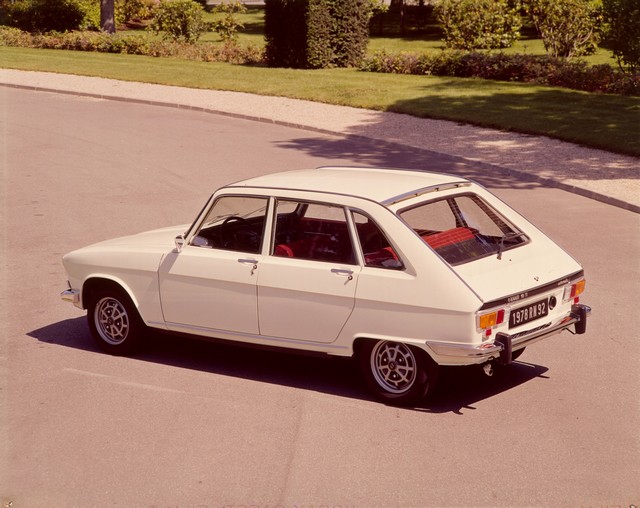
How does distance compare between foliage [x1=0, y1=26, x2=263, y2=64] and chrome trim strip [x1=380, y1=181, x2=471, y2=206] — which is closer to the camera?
chrome trim strip [x1=380, y1=181, x2=471, y2=206]

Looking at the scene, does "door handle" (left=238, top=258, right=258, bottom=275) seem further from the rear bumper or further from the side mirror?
the rear bumper

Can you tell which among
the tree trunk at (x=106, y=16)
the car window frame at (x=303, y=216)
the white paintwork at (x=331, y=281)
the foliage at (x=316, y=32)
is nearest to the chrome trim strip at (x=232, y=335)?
the white paintwork at (x=331, y=281)

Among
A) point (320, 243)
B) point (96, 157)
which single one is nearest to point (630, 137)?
point (96, 157)

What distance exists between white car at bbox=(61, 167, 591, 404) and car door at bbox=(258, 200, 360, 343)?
0.01 metres

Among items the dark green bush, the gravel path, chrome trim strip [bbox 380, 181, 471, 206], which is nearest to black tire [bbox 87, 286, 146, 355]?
chrome trim strip [bbox 380, 181, 471, 206]

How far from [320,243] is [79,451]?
248cm

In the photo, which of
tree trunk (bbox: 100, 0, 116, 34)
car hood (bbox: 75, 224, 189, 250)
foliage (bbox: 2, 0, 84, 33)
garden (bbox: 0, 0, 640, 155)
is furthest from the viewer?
foliage (bbox: 2, 0, 84, 33)

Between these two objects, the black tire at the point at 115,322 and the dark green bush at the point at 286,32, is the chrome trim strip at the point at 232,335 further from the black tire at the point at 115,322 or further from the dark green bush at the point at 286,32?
the dark green bush at the point at 286,32

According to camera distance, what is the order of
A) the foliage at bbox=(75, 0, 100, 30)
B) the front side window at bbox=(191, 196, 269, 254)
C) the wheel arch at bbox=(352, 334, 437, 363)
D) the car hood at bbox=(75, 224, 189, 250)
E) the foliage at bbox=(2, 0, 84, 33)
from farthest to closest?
the foliage at bbox=(75, 0, 100, 30)
the foliage at bbox=(2, 0, 84, 33)
the car hood at bbox=(75, 224, 189, 250)
the front side window at bbox=(191, 196, 269, 254)
the wheel arch at bbox=(352, 334, 437, 363)

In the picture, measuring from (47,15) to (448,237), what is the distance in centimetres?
3797

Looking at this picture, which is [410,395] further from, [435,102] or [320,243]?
[435,102]

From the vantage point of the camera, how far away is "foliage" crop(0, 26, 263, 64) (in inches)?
1387

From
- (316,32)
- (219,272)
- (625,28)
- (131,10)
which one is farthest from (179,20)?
(219,272)

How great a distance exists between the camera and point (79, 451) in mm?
7066
